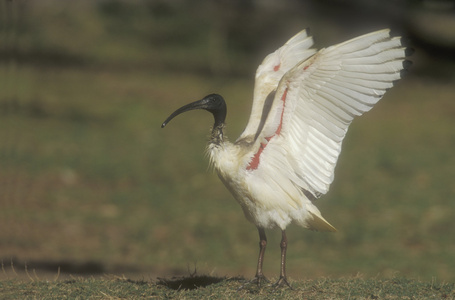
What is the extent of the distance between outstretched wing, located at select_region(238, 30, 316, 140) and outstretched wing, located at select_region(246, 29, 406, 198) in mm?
546

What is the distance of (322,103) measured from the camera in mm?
6098

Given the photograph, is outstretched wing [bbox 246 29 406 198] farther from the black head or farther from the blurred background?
the blurred background

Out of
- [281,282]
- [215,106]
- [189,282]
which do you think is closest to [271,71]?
[215,106]

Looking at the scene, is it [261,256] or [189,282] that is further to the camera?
[189,282]

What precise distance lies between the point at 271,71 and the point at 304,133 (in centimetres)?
104

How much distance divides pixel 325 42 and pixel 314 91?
19.7 m

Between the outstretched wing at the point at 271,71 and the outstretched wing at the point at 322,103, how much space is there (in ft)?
1.79

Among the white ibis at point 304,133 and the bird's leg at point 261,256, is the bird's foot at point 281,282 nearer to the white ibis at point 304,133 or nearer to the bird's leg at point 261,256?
the white ibis at point 304,133

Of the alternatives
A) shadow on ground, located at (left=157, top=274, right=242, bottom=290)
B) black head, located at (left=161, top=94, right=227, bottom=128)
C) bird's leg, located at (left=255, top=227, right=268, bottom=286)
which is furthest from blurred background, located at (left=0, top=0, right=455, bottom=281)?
shadow on ground, located at (left=157, top=274, right=242, bottom=290)

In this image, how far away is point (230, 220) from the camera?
12.8 meters

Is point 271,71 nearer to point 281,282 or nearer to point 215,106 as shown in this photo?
point 215,106

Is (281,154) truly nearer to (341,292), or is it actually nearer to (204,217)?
(341,292)

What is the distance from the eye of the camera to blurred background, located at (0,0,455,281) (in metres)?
11.5

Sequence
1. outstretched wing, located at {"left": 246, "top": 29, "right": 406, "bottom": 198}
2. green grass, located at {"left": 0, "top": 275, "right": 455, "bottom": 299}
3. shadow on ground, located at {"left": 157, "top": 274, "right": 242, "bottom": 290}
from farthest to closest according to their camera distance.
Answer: shadow on ground, located at {"left": 157, "top": 274, "right": 242, "bottom": 290} → green grass, located at {"left": 0, "top": 275, "right": 455, "bottom": 299} → outstretched wing, located at {"left": 246, "top": 29, "right": 406, "bottom": 198}
